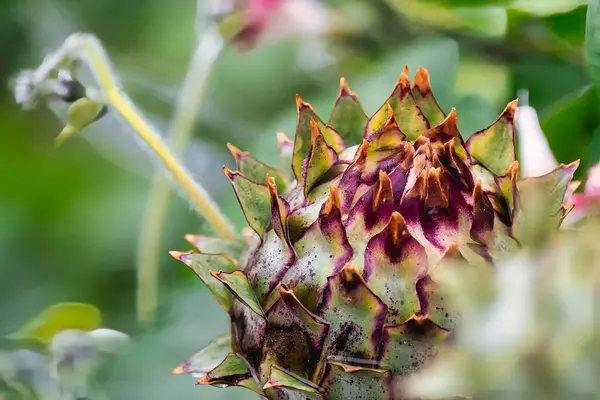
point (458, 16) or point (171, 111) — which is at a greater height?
point (171, 111)

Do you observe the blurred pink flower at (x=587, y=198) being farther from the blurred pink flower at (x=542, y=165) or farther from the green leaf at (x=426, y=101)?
the green leaf at (x=426, y=101)

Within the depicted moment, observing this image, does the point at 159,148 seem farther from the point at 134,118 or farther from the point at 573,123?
the point at 573,123

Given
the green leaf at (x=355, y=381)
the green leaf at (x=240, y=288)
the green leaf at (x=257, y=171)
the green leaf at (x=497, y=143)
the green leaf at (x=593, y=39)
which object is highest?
the green leaf at (x=593, y=39)

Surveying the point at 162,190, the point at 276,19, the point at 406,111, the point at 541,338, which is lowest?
the point at 541,338

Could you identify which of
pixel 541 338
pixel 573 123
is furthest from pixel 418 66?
pixel 541 338

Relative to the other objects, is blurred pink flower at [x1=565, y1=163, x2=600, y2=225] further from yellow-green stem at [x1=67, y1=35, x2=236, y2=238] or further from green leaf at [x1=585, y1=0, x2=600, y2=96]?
yellow-green stem at [x1=67, y1=35, x2=236, y2=238]

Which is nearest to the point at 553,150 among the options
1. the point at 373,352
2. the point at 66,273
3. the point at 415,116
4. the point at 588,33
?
the point at 588,33

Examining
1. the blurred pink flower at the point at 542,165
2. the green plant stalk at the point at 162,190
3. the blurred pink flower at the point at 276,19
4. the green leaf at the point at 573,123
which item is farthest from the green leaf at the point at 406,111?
the blurred pink flower at the point at 276,19

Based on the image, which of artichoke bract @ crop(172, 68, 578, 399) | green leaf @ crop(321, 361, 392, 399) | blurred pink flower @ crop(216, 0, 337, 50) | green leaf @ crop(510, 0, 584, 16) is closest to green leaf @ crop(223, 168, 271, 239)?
artichoke bract @ crop(172, 68, 578, 399)
